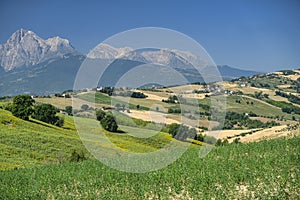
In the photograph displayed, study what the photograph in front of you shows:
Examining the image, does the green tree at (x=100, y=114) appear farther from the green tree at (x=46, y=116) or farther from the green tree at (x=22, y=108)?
the green tree at (x=46, y=116)

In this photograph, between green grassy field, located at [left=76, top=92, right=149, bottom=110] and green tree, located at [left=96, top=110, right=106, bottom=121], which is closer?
green grassy field, located at [left=76, top=92, right=149, bottom=110]

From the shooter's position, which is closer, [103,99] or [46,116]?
[103,99]

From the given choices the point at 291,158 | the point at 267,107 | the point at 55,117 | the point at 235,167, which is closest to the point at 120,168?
the point at 235,167

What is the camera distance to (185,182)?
635 inches

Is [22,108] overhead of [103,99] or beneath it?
beneath

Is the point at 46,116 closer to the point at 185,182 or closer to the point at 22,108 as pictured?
the point at 22,108

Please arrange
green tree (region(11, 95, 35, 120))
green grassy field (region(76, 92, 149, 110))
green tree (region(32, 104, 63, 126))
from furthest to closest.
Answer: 1. green tree (region(32, 104, 63, 126))
2. green tree (region(11, 95, 35, 120))
3. green grassy field (region(76, 92, 149, 110))

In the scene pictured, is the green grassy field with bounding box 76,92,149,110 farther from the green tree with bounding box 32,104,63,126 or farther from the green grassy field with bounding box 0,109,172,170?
the green tree with bounding box 32,104,63,126

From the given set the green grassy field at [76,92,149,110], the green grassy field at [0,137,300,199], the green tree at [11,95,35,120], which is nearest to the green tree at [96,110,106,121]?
the green grassy field at [76,92,149,110]

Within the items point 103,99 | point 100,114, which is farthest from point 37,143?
point 103,99

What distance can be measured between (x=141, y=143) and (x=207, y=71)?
5633cm

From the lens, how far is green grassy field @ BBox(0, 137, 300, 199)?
13.8 metres

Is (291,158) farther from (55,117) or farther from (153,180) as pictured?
(55,117)

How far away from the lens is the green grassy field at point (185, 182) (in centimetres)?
1382
